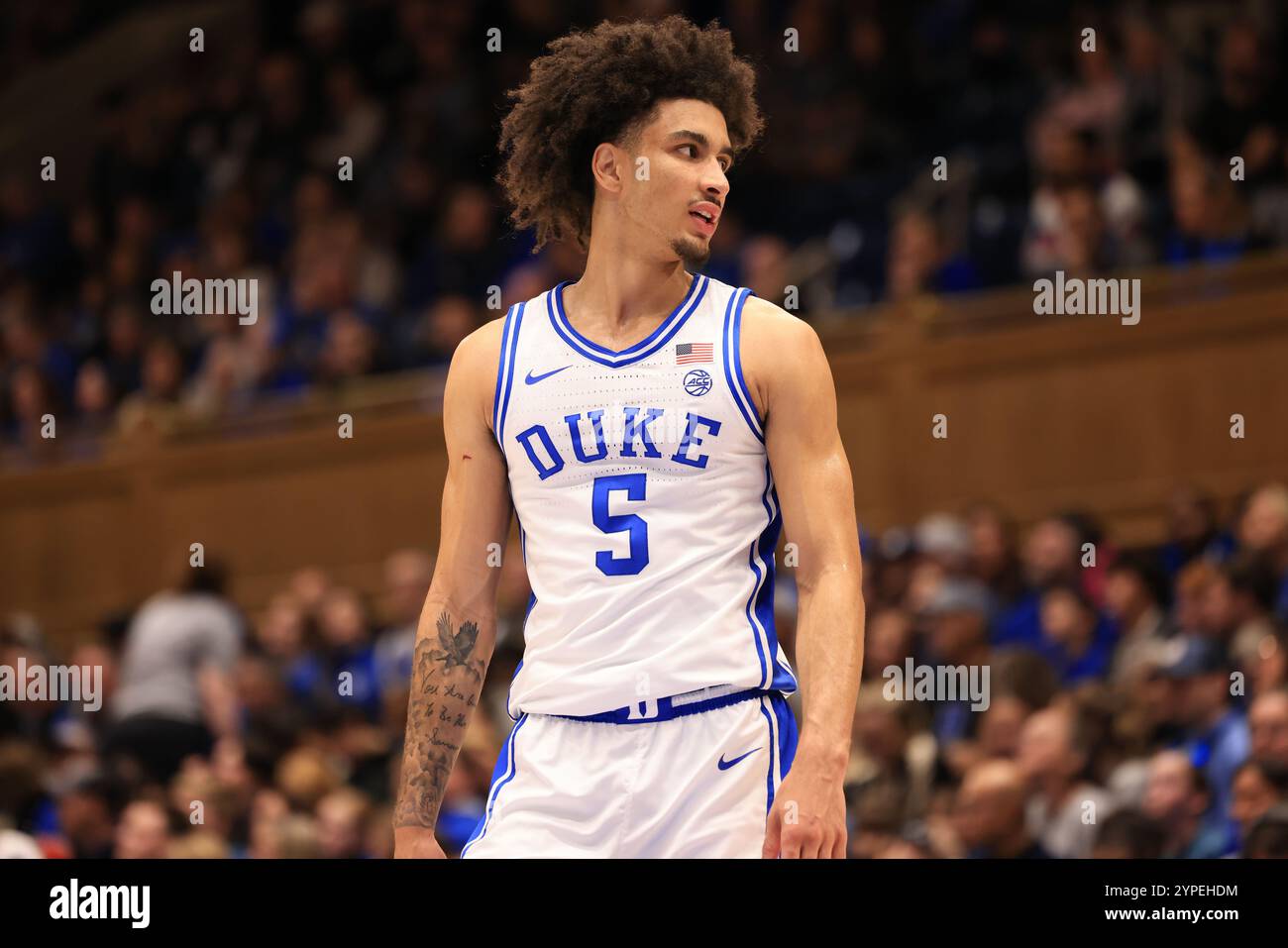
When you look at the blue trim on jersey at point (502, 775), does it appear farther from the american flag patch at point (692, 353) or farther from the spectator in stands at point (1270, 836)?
the spectator in stands at point (1270, 836)

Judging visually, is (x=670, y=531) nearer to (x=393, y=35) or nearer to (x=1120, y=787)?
(x=1120, y=787)

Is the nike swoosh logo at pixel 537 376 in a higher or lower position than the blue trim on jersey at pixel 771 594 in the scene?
higher

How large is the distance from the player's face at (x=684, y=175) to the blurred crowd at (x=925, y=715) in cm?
273

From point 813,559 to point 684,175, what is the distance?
86 cm

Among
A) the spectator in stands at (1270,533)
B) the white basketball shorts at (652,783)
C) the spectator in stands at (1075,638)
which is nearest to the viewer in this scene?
the white basketball shorts at (652,783)

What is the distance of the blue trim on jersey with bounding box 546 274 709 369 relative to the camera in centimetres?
435

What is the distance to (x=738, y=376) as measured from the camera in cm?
425

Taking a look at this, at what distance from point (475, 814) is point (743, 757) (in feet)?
14.8

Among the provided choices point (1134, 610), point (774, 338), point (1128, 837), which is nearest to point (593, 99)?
point (774, 338)

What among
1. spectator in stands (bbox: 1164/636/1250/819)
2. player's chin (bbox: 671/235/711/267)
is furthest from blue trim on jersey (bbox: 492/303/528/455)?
spectator in stands (bbox: 1164/636/1250/819)

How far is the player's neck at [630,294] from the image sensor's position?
175 inches

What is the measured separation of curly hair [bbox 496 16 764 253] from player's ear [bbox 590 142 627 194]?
25 mm

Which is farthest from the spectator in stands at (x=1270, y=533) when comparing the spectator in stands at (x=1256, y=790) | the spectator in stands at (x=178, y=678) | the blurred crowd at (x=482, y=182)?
the spectator in stands at (x=178, y=678)
